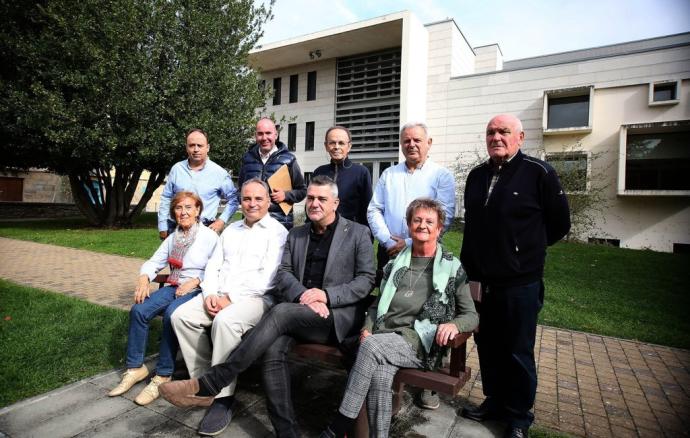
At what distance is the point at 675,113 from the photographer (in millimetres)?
16156

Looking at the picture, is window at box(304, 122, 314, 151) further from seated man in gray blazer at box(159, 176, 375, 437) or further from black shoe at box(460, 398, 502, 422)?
black shoe at box(460, 398, 502, 422)

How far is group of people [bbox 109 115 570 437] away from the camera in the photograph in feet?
8.50

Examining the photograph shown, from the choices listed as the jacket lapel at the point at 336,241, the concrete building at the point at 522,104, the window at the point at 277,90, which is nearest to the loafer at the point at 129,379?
the jacket lapel at the point at 336,241

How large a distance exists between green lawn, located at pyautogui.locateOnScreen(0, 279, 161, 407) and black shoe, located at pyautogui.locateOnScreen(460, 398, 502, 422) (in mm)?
3159

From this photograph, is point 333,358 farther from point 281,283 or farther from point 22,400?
point 22,400

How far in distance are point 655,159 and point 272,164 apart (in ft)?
62.0

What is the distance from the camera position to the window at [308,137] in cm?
2716

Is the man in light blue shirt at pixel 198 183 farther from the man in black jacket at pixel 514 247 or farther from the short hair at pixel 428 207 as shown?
the man in black jacket at pixel 514 247

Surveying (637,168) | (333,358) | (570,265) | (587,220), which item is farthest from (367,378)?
(637,168)

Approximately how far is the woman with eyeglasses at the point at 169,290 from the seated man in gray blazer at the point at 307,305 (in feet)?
2.22

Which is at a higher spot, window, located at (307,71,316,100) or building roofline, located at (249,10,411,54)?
building roofline, located at (249,10,411,54)

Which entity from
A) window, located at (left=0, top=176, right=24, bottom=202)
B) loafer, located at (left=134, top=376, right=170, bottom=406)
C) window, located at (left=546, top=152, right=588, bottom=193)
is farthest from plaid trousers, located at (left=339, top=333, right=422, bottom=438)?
window, located at (left=0, top=176, right=24, bottom=202)

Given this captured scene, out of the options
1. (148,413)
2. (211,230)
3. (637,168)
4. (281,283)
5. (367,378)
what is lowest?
(148,413)

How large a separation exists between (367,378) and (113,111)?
1414 centimetres
